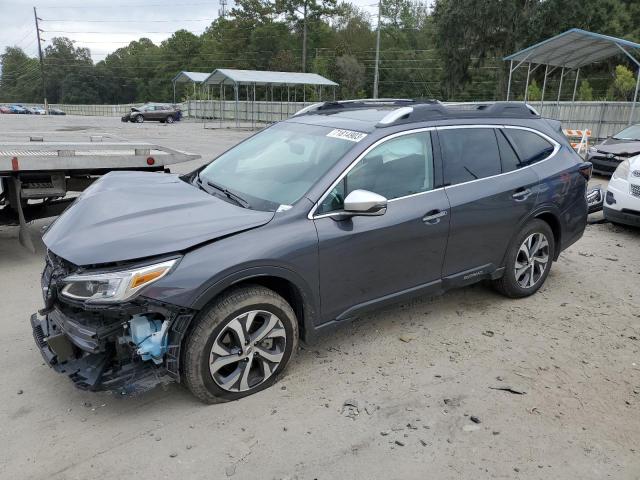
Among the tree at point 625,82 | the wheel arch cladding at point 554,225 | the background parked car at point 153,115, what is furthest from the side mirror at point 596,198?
the background parked car at point 153,115

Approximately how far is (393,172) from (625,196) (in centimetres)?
506

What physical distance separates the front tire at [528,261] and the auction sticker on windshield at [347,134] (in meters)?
1.80

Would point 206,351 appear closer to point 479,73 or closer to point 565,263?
point 565,263

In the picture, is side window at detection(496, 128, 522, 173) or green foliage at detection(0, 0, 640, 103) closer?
side window at detection(496, 128, 522, 173)

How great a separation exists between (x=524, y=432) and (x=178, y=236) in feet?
7.50

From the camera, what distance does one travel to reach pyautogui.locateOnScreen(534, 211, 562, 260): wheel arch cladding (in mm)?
4828

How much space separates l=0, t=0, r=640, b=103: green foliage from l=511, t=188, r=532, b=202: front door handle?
2735cm

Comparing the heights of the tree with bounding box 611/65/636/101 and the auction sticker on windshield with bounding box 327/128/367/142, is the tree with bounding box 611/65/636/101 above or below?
above

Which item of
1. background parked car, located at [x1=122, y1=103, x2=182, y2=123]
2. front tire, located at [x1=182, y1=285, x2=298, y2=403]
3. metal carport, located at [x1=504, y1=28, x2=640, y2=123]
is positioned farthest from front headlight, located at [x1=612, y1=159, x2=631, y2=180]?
background parked car, located at [x1=122, y1=103, x2=182, y2=123]

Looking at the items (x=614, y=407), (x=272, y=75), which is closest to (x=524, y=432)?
(x=614, y=407)

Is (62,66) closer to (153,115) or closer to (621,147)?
(153,115)

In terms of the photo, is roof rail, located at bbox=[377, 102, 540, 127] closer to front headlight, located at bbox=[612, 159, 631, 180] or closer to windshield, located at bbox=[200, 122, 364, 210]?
windshield, located at bbox=[200, 122, 364, 210]

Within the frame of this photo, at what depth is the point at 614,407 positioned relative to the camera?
330 centimetres

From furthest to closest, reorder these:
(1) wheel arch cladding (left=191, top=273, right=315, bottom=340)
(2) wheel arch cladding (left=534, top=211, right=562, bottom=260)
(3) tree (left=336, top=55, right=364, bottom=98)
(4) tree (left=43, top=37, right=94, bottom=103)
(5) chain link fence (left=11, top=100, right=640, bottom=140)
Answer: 1. (4) tree (left=43, top=37, right=94, bottom=103)
2. (3) tree (left=336, top=55, right=364, bottom=98)
3. (5) chain link fence (left=11, top=100, right=640, bottom=140)
4. (2) wheel arch cladding (left=534, top=211, right=562, bottom=260)
5. (1) wheel arch cladding (left=191, top=273, right=315, bottom=340)
